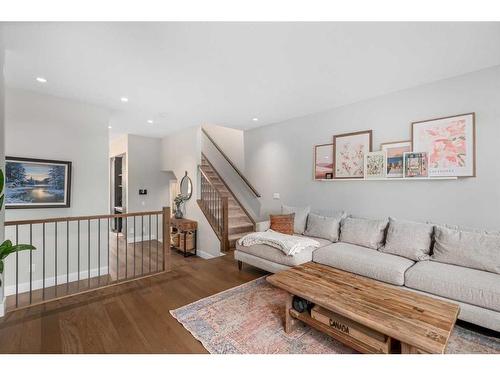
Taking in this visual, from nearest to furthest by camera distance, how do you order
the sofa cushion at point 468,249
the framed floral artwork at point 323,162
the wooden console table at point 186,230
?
the sofa cushion at point 468,249 < the framed floral artwork at point 323,162 < the wooden console table at point 186,230

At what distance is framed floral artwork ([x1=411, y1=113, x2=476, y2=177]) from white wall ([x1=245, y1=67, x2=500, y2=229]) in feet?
0.23

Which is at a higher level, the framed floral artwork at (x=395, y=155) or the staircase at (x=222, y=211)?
the framed floral artwork at (x=395, y=155)

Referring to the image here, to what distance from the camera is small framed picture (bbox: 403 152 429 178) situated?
2893 millimetres

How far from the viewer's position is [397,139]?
10.3 feet

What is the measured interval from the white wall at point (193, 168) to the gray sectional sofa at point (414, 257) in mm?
1362

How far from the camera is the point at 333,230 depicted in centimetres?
338

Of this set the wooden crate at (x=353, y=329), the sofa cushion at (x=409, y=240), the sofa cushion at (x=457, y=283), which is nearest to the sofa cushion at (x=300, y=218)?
the sofa cushion at (x=409, y=240)

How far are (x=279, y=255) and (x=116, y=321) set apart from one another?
1.91 meters

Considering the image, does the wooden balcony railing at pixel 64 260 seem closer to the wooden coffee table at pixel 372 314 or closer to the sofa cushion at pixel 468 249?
the wooden coffee table at pixel 372 314

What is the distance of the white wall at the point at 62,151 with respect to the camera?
311cm

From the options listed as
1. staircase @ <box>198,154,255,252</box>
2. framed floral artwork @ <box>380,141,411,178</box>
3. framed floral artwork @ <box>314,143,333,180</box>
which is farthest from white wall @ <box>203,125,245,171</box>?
framed floral artwork @ <box>380,141,411,178</box>

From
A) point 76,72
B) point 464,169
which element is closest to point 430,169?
point 464,169
